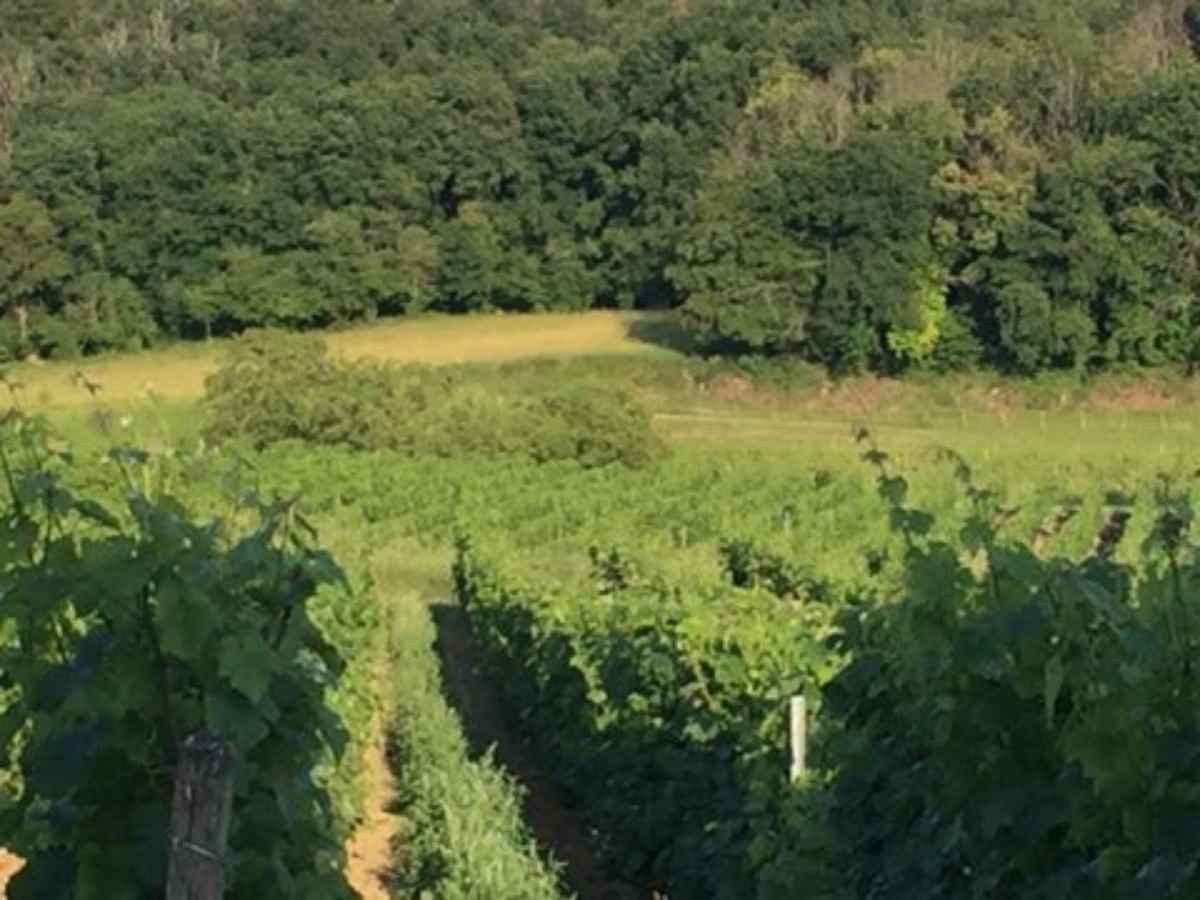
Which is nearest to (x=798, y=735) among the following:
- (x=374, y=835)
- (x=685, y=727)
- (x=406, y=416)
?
(x=685, y=727)

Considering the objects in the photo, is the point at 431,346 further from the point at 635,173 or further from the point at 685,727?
the point at 685,727

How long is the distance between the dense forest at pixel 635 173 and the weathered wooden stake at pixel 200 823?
2334 inches

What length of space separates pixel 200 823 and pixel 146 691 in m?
1.19

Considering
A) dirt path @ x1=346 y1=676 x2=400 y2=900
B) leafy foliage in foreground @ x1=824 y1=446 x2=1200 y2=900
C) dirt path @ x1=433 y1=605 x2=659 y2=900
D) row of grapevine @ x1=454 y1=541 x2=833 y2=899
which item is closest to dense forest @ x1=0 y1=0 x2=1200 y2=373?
dirt path @ x1=433 y1=605 x2=659 y2=900

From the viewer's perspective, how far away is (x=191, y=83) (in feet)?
288

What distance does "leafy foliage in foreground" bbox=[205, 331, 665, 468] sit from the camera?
51.7 meters

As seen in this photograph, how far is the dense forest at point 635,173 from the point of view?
63281mm

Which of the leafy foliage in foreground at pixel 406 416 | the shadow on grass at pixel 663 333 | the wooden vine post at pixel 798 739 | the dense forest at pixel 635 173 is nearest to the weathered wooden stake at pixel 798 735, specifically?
the wooden vine post at pixel 798 739

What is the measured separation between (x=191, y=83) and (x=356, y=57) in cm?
783

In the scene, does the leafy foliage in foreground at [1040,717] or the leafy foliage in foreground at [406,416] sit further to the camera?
the leafy foliage in foreground at [406,416]

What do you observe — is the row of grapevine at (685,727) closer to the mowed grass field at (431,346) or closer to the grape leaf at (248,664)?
the grape leaf at (248,664)

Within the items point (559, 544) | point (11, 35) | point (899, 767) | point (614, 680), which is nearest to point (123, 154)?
point (11, 35)

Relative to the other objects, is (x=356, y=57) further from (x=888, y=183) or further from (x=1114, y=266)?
(x=1114, y=266)

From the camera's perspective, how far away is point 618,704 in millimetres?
13273
